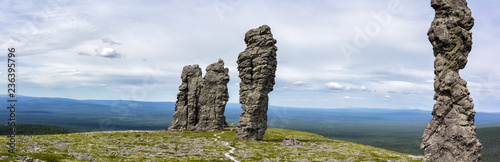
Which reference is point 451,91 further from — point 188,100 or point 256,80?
point 188,100

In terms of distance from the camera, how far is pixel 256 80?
290 ft

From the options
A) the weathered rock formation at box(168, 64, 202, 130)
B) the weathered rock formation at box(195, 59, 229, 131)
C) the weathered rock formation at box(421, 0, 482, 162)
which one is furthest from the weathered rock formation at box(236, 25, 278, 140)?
the weathered rock formation at box(421, 0, 482, 162)

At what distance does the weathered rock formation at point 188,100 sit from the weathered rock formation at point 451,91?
280 ft

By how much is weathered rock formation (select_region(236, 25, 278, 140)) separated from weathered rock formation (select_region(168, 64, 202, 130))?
32.6m

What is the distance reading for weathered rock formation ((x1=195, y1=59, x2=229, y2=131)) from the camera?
11156cm

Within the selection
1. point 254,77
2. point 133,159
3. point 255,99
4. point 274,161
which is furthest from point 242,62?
point 133,159

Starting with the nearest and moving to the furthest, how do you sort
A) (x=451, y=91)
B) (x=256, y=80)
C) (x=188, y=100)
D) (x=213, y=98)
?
(x=451, y=91) < (x=256, y=80) < (x=213, y=98) < (x=188, y=100)

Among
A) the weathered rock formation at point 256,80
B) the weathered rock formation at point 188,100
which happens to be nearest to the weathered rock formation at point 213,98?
the weathered rock formation at point 188,100

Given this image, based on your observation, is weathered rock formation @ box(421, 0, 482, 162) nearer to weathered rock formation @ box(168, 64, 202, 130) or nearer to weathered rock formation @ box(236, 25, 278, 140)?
weathered rock formation @ box(236, 25, 278, 140)

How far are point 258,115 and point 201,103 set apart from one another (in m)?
35.0

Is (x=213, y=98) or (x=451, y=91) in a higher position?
(x=213, y=98)

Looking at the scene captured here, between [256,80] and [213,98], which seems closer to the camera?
[256,80]

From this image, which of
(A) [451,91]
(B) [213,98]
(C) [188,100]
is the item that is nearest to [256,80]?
(B) [213,98]

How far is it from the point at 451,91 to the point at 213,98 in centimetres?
8186
